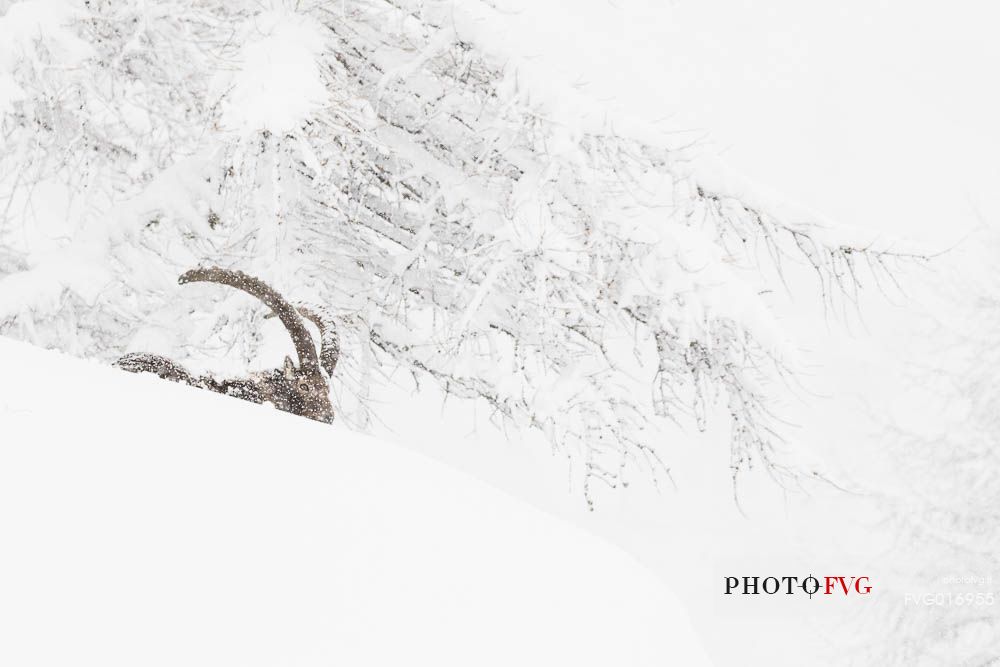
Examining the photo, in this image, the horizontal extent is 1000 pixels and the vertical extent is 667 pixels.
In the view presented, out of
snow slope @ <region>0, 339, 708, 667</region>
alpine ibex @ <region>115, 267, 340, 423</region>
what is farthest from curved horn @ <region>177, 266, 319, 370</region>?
snow slope @ <region>0, 339, 708, 667</region>

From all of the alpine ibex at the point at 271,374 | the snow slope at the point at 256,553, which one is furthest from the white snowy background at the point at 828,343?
the alpine ibex at the point at 271,374

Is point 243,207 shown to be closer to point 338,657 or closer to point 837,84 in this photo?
point 338,657

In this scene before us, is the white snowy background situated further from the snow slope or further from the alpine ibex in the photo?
the alpine ibex

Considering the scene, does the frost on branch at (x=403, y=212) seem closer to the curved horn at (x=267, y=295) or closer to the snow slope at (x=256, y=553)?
the curved horn at (x=267, y=295)

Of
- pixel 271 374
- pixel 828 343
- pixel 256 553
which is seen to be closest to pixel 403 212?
pixel 271 374

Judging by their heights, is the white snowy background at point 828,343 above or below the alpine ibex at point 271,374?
above

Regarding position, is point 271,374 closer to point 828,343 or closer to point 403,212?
point 403,212
